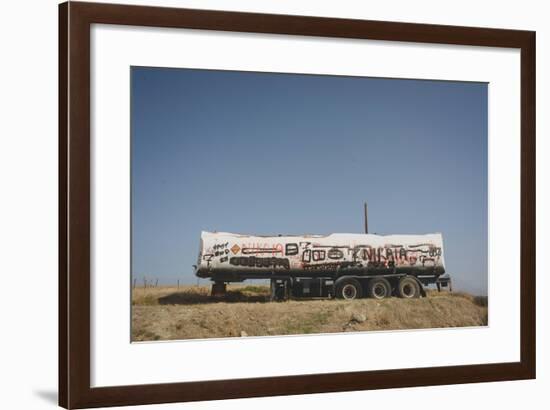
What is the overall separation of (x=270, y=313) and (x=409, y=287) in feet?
3.19

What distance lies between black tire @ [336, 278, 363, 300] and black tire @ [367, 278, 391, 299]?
68 millimetres

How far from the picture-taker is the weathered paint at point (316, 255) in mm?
6227

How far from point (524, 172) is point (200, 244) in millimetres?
2280

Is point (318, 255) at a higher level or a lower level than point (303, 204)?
lower

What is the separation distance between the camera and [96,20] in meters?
5.87

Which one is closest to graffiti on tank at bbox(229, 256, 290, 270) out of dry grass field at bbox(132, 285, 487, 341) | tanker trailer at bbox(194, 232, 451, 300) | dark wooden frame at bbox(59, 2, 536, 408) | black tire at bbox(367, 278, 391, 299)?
tanker trailer at bbox(194, 232, 451, 300)

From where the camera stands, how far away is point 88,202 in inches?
230

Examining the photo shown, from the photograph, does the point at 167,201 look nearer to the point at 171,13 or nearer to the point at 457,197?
the point at 171,13

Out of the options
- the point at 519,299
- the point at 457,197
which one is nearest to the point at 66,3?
the point at 457,197

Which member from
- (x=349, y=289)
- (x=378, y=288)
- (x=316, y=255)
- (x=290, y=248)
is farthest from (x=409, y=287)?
(x=290, y=248)

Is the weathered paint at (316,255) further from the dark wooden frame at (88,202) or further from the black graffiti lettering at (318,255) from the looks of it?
the dark wooden frame at (88,202)

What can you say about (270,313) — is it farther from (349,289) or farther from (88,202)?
(88,202)

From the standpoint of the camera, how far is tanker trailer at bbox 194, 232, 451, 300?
246 inches

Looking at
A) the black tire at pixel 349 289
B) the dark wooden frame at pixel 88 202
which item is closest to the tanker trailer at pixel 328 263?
the black tire at pixel 349 289
